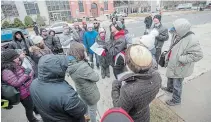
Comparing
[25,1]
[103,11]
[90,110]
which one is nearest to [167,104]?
[90,110]

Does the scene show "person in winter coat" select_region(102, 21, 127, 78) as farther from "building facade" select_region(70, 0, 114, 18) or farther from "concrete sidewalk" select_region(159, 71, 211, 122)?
"building facade" select_region(70, 0, 114, 18)

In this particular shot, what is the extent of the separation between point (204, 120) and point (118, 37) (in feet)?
7.76

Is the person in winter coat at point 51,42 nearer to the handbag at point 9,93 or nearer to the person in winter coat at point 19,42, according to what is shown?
the person in winter coat at point 19,42

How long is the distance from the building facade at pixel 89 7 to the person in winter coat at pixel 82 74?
1441 inches

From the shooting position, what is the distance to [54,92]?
159 cm

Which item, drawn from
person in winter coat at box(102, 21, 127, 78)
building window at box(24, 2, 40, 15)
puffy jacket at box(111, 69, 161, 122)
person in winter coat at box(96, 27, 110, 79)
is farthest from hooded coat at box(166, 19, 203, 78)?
building window at box(24, 2, 40, 15)

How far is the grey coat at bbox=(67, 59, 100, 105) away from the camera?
2.27 meters

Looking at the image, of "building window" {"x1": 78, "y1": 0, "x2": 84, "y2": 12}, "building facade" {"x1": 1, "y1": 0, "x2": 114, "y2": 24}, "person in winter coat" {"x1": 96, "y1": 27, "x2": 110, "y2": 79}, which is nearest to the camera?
"person in winter coat" {"x1": 96, "y1": 27, "x2": 110, "y2": 79}

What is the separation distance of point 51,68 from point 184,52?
2.34 m

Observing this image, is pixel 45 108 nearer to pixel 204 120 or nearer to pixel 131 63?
pixel 131 63

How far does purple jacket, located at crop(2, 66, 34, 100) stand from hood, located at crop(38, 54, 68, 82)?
3.24 ft

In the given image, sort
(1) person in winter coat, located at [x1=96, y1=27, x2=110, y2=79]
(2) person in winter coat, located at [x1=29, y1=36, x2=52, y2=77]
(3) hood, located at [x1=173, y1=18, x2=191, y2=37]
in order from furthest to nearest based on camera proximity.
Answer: (1) person in winter coat, located at [x1=96, y1=27, x2=110, y2=79]
(2) person in winter coat, located at [x1=29, y1=36, x2=52, y2=77]
(3) hood, located at [x1=173, y1=18, x2=191, y2=37]

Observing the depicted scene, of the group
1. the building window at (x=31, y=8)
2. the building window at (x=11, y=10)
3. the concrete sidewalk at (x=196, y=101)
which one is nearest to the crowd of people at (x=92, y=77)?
the concrete sidewalk at (x=196, y=101)

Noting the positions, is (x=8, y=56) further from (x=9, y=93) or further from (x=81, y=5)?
(x=81, y=5)
